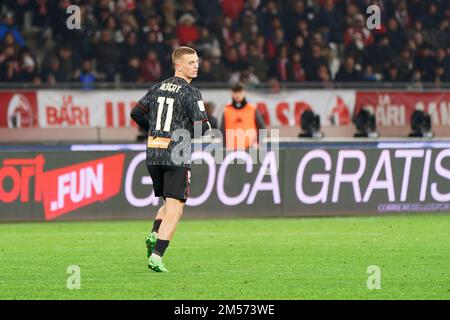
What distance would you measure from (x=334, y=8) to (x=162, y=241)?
55.7ft

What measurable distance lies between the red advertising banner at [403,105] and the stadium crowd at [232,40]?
958 mm

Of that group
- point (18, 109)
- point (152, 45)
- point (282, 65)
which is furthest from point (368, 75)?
point (18, 109)

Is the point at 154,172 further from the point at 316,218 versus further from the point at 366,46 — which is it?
the point at 366,46

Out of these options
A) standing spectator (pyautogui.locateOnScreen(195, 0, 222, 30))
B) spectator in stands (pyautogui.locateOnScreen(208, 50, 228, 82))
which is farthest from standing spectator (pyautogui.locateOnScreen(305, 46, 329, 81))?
standing spectator (pyautogui.locateOnScreen(195, 0, 222, 30))

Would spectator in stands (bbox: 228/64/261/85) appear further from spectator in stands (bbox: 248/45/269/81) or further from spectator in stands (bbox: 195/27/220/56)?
spectator in stands (bbox: 195/27/220/56)

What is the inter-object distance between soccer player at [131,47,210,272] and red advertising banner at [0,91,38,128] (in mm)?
11256

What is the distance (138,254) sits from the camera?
13.5 metres

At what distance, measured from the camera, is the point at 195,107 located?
456 inches

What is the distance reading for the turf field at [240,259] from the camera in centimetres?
1034

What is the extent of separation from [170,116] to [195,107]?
258mm

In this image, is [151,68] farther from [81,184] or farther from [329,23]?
[81,184]

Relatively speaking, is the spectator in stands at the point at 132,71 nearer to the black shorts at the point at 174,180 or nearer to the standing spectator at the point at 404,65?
the standing spectator at the point at 404,65

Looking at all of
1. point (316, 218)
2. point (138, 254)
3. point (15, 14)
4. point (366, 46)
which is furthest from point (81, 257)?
point (366, 46)

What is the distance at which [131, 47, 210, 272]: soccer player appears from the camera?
11602 mm
